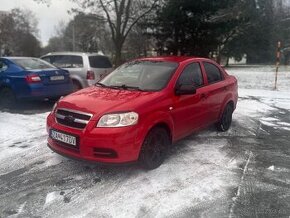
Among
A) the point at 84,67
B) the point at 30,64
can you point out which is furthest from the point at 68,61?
the point at 30,64

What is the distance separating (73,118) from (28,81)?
4804 millimetres

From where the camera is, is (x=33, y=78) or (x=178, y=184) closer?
(x=178, y=184)

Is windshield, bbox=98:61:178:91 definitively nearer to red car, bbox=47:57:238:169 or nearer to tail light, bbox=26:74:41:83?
red car, bbox=47:57:238:169

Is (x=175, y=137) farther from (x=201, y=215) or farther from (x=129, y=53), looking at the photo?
(x=129, y=53)

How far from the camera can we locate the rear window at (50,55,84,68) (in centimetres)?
1086

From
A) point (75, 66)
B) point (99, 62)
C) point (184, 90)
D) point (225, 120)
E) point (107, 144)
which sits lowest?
point (225, 120)

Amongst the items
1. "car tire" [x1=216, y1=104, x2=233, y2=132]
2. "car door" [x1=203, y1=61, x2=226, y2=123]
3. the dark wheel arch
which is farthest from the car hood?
the dark wheel arch

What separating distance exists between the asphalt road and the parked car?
5.31 metres

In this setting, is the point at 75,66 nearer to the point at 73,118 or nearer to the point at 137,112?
the point at 73,118

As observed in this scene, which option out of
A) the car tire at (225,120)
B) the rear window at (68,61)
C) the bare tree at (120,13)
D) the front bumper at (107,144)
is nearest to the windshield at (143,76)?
the front bumper at (107,144)

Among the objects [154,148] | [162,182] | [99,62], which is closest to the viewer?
[162,182]

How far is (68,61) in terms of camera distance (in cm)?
1115

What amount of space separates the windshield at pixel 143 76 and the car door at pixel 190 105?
0.25 metres

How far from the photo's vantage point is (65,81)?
31.6 ft
